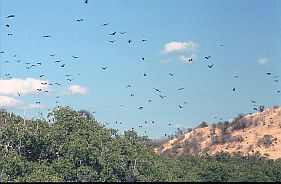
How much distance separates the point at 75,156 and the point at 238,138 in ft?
225

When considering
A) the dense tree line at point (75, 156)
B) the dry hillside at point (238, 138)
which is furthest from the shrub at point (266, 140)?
the dense tree line at point (75, 156)

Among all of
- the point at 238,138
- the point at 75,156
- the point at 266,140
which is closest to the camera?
the point at 75,156

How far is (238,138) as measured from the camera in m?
116

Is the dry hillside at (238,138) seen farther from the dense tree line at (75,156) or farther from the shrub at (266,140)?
the dense tree line at (75,156)

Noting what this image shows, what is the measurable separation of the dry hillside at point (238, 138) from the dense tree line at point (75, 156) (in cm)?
4240

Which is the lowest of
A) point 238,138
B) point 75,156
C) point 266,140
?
point 75,156

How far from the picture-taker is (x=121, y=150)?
5838cm

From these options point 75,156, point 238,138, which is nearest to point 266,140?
point 238,138

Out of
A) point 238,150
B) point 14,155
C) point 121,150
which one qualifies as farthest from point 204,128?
point 14,155

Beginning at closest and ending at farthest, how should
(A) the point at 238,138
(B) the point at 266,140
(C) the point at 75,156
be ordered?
(C) the point at 75,156
(B) the point at 266,140
(A) the point at 238,138

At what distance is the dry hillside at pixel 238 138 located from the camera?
10588 cm

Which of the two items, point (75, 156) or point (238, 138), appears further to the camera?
point (238, 138)

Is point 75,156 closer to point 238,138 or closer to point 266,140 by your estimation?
point 266,140

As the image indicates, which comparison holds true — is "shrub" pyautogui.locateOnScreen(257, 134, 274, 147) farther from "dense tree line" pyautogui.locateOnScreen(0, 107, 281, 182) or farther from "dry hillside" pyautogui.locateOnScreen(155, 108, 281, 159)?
"dense tree line" pyautogui.locateOnScreen(0, 107, 281, 182)
